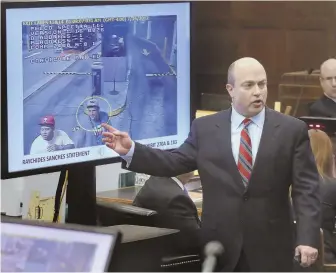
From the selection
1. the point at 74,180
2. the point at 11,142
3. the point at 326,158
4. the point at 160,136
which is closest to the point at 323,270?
the point at 326,158

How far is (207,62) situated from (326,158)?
4.20 m

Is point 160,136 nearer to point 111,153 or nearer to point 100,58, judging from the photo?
point 111,153

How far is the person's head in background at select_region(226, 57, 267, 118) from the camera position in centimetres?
287

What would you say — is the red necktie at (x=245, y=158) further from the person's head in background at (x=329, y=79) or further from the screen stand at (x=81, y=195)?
the person's head in background at (x=329, y=79)

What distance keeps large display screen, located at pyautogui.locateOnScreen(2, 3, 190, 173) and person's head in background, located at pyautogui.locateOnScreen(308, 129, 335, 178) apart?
87cm

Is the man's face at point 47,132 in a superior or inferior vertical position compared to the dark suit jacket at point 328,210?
superior

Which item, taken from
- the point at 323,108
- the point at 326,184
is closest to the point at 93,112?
the point at 326,184

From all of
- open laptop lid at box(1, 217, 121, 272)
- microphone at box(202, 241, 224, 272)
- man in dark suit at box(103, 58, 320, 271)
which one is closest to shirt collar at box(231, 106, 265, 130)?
man in dark suit at box(103, 58, 320, 271)

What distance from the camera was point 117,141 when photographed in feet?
9.70

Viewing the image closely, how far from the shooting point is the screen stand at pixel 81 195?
3.22 metres

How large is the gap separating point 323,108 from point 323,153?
1691 millimetres

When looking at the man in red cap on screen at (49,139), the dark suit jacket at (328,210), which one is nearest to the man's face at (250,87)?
the man in red cap on screen at (49,139)

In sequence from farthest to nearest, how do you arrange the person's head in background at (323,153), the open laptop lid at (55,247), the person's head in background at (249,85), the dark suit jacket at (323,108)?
the dark suit jacket at (323,108), the person's head in background at (323,153), the person's head in background at (249,85), the open laptop lid at (55,247)

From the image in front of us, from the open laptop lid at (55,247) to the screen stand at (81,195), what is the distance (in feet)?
5.03
